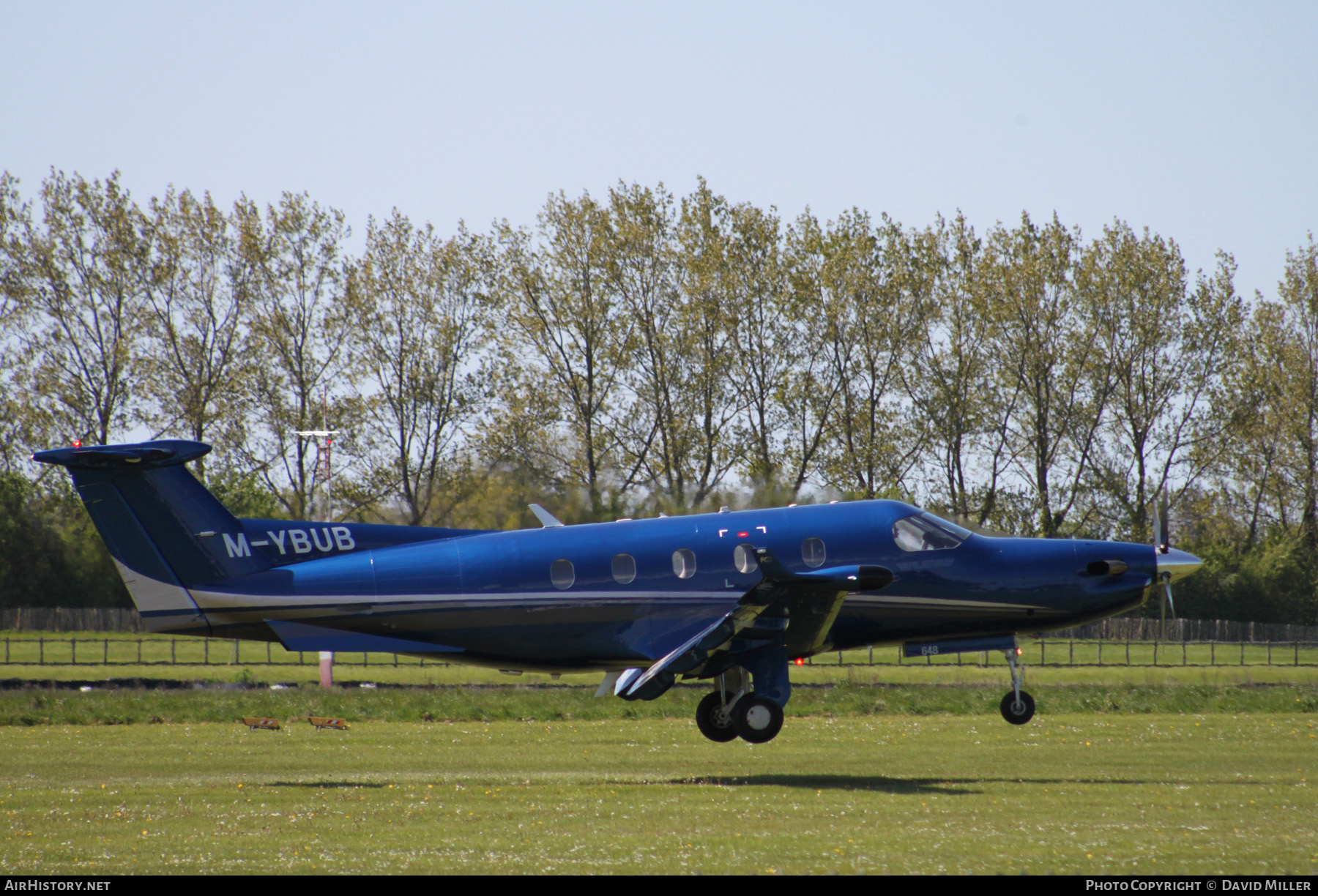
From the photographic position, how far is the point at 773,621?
17438 millimetres

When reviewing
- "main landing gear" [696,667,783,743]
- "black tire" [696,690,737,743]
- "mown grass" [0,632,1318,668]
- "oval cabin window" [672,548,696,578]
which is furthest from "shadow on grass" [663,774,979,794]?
"mown grass" [0,632,1318,668]

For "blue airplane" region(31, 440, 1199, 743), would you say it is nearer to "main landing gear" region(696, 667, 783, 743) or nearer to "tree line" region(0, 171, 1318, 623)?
"main landing gear" region(696, 667, 783, 743)

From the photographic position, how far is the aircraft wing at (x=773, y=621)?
1639cm

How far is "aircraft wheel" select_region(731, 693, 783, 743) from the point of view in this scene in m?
17.3

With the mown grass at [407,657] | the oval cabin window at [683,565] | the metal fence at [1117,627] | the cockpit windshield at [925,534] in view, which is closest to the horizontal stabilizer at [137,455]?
the oval cabin window at [683,565]

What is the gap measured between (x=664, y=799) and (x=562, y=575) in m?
3.87

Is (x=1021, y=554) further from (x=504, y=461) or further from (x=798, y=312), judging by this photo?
(x=798, y=312)

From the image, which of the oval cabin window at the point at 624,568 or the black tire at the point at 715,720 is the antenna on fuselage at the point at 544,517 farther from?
the black tire at the point at 715,720

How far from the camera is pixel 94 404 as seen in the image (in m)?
58.7

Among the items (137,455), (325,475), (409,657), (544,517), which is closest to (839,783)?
(544,517)

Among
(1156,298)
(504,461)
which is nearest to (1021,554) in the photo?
(504,461)

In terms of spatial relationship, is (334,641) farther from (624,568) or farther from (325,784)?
(624,568)

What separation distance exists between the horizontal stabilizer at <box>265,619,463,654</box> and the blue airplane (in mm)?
22

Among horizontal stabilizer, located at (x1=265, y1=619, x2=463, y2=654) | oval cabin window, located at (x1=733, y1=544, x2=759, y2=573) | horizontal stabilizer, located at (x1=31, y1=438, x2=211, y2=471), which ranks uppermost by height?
horizontal stabilizer, located at (x1=31, y1=438, x2=211, y2=471)
